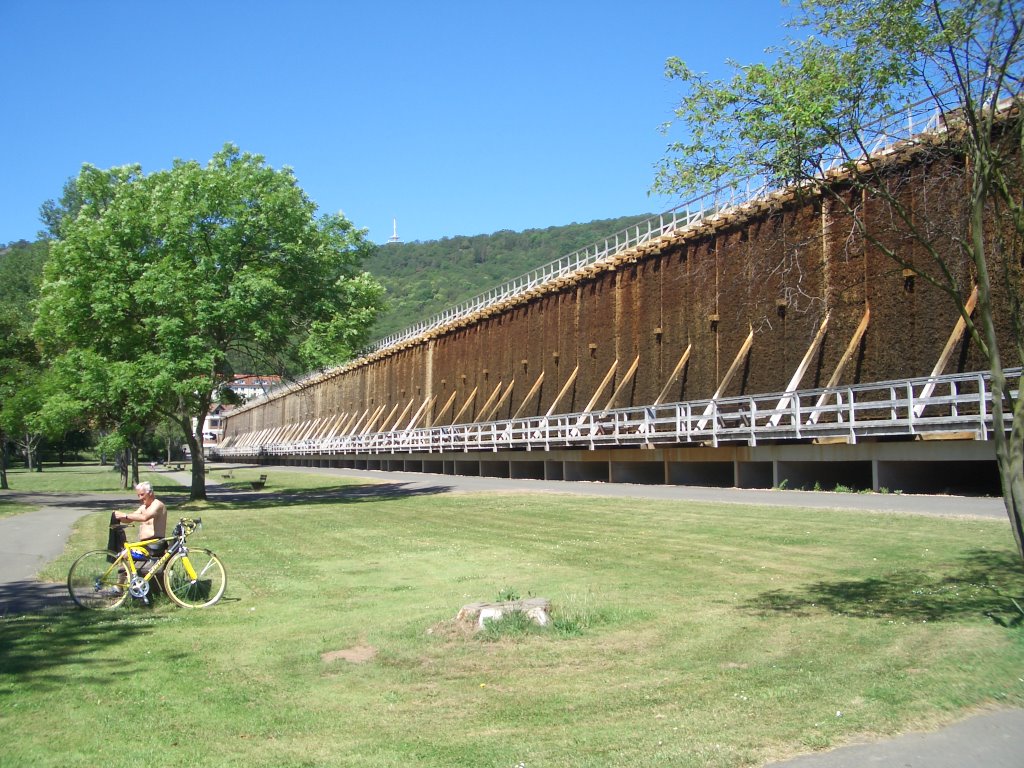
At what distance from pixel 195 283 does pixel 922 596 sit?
24642mm

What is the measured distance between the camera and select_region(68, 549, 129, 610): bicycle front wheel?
10789mm

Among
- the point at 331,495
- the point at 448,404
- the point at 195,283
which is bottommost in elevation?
the point at 331,495

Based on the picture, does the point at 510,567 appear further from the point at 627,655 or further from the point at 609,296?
the point at 609,296

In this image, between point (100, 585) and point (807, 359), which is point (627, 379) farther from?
point (100, 585)

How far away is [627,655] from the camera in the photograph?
7781 millimetres

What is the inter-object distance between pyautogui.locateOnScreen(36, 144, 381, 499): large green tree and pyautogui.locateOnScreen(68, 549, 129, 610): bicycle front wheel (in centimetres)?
1719

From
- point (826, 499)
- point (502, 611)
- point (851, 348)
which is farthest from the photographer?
point (851, 348)

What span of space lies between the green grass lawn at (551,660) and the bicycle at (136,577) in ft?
0.86

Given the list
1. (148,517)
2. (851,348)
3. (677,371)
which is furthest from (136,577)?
(677,371)

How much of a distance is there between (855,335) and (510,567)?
61.8 ft

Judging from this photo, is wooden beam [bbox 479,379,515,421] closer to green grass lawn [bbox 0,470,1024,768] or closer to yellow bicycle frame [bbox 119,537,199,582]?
green grass lawn [bbox 0,470,1024,768]

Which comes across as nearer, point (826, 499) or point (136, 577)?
point (136, 577)

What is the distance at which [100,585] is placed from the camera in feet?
35.4

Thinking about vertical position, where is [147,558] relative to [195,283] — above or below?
below
